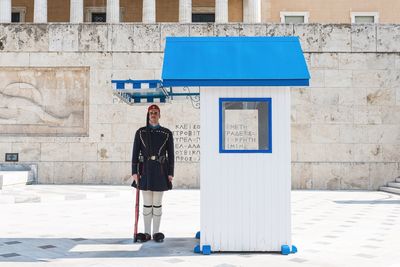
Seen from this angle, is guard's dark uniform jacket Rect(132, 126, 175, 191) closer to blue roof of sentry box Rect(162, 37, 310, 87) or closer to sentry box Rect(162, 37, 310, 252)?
sentry box Rect(162, 37, 310, 252)

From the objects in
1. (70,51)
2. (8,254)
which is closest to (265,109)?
(8,254)

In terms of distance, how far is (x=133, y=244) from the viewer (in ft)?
25.1

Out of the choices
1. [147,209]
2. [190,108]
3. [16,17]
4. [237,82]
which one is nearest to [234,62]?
[237,82]

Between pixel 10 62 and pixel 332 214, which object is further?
pixel 10 62

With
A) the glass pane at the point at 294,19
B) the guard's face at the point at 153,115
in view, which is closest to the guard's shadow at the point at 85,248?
the guard's face at the point at 153,115

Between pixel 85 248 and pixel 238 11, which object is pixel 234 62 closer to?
pixel 85 248

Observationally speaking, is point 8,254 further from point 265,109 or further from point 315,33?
point 315,33

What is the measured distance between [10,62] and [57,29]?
232cm

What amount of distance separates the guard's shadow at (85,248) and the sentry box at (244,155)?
0.67m

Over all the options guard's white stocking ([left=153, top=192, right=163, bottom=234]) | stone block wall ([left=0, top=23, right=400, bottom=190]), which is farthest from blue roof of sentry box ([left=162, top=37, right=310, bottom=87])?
stone block wall ([left=0, top=23, right=400, bottom=190])

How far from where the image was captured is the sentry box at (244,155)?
22.9 feet

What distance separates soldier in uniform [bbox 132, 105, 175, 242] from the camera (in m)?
7.87

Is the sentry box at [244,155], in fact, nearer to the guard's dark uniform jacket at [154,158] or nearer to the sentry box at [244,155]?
the sentry box at [244,155]

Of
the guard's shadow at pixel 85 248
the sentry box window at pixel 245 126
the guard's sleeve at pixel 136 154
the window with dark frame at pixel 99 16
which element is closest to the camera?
the guard's shadow at pixel 85 248
